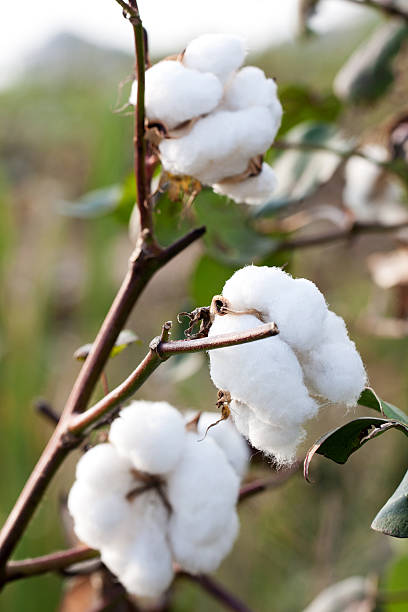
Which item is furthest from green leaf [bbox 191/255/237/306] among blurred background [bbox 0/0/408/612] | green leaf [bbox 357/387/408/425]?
green leaf [bbox 357/387/408/425]

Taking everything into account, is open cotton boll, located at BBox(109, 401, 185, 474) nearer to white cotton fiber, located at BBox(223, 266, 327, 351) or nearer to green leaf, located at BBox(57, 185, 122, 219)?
white cotton fiber, located at BBox(223, 266, 327, 351)

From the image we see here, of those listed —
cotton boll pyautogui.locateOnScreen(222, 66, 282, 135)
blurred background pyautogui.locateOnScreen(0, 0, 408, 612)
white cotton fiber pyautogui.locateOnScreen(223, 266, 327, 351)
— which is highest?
cotton boll pyautogui.locateOnScreen(222, 66, 282, 135)

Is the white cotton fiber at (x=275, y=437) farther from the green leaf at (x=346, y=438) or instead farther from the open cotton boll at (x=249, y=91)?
the open cotton boll at (x=249, y=91)

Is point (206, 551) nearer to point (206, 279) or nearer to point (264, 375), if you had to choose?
point (264, 375)

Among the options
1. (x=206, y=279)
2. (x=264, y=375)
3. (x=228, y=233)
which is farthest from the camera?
(x=206, y=279)

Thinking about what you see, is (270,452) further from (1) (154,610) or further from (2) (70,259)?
(2) (70,259)

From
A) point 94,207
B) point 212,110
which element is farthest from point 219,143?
point 94,207
